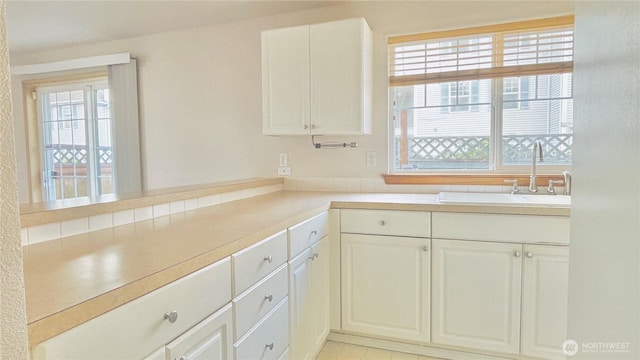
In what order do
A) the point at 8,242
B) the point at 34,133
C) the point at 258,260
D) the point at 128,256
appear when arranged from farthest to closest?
the point at 34,133
the point at 258,260
the point at 128,256
the point at 8,242

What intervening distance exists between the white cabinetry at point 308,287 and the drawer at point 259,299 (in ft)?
0.32

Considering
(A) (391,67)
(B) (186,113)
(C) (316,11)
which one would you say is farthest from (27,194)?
(A) (391,67)

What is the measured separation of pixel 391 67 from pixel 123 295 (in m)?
2.33

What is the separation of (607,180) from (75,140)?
14.5 ft

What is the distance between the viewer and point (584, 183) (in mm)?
724

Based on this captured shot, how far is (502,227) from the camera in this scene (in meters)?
1.88

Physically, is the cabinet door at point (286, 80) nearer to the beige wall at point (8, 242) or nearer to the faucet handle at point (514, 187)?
the faucet handle at point (514, 187)

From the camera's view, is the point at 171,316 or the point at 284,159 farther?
the point at 284,159

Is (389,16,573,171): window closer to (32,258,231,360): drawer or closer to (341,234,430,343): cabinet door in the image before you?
(341,234,430,343): cabinet door

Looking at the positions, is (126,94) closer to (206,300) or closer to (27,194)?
(27,194)

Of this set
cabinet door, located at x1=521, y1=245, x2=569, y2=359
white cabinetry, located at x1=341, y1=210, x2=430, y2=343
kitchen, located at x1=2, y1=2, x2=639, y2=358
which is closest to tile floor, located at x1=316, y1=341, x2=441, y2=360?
white cabinetry, located at x1=341, y1=210, x2=430, y2=343

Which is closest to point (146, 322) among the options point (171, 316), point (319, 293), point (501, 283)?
point (171, 316)

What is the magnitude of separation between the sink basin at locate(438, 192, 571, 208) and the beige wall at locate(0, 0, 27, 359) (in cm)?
185

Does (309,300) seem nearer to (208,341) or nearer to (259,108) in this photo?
(208,341)
